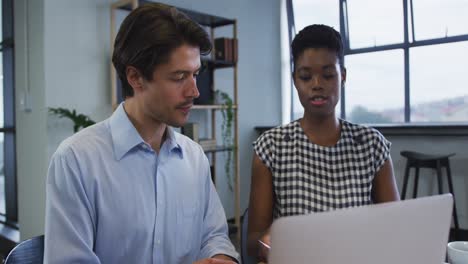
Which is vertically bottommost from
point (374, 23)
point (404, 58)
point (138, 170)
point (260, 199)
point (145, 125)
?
point (260, 199)

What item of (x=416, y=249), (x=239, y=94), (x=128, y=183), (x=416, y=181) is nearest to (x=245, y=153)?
(x=239, y=94)

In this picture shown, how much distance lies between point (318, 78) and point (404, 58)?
3404 mm

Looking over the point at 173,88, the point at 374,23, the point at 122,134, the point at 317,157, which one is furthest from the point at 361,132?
the point at 374,23

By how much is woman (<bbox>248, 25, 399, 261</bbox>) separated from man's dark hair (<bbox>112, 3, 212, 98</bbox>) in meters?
0.38

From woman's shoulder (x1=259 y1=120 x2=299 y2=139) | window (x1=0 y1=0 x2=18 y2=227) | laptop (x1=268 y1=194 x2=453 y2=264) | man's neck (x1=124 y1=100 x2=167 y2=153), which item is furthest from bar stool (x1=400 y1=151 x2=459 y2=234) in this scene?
window (x1=0 y1=0 x2=18 y2=227)

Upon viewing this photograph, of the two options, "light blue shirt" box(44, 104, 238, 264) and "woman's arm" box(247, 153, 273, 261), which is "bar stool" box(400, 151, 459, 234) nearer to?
"woman's arm" box(247, 153, 273, 261)

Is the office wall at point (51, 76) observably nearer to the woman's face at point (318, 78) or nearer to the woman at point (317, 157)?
the woman at point (317, 157)

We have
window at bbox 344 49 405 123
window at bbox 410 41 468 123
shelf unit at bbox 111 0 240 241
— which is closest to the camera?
shelf unit at bbox 111 0 240 241

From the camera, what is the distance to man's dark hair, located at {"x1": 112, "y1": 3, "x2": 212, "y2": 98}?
0.97 metres

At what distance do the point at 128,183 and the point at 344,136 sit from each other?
2.28ft

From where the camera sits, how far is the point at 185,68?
0.99 m

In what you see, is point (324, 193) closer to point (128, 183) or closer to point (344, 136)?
point (344, 136)

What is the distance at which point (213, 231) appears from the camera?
1170 mm

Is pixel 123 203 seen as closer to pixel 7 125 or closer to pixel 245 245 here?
pixel 245 245
